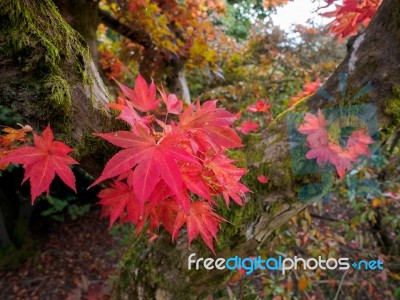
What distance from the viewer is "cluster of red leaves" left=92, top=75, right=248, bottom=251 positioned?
65 centimetres

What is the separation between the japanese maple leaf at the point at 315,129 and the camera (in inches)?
52.6

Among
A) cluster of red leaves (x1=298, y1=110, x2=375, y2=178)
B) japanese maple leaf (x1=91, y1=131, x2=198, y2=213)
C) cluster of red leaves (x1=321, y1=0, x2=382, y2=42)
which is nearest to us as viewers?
japanese maple leaf (x1=91, y1=131, x2=198, y2=213)

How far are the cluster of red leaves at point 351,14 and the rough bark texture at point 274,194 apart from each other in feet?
0.56

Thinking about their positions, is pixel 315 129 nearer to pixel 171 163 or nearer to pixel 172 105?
pixel 172 105

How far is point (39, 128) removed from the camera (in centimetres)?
84

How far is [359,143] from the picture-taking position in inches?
53.3

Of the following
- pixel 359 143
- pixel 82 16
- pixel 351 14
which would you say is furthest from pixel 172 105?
pixel 351 14

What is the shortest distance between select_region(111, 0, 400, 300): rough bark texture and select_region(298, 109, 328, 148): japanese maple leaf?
0.35 feet

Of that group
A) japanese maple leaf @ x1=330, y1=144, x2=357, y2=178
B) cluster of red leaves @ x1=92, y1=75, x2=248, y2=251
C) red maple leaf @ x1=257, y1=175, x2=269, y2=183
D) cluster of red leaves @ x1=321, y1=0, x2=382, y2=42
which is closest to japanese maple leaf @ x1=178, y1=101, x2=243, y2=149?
cluster of red leaves @ x1=92, y1=75, x2=248, y2=251

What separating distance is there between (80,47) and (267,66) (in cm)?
392

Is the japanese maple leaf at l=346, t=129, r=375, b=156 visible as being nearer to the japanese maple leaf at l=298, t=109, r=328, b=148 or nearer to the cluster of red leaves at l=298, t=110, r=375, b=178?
the cluster of red leaves at l=298, t=110, r=375, b=178

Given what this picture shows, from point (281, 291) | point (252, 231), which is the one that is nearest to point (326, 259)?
point (281, 291)

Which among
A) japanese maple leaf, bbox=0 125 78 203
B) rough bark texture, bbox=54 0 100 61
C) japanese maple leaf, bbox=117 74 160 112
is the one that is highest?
rough bark texture, bbox=54 0 100 61

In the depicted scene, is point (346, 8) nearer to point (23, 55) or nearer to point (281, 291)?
point (23, 55)
